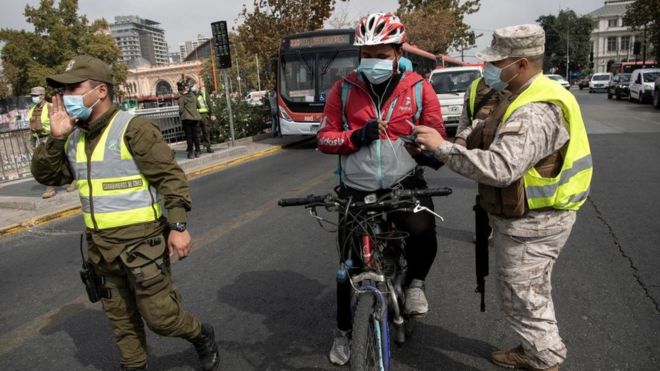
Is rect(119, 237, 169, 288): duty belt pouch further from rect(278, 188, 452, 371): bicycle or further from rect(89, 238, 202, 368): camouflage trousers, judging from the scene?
rect(278, 188, 452, 371): bicycle

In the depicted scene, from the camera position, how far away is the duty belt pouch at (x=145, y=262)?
101 inches

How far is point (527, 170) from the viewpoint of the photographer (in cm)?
228

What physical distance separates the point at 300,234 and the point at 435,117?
3184mm

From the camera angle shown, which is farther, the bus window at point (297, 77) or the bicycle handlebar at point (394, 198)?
the bus window at point (297, 77)

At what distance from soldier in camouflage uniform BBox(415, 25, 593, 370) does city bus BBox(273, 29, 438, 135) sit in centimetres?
1160

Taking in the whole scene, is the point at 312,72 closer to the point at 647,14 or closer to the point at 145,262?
the point at 145,262

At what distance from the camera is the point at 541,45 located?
2340mm

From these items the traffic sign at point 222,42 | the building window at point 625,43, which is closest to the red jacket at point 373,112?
the traffic sign at point 222,42

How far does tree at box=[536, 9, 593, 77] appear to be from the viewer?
8912cm

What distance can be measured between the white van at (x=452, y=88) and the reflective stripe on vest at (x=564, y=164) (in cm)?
1141

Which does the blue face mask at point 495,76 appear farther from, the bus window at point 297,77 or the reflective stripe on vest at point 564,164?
the bus window at point 297,77

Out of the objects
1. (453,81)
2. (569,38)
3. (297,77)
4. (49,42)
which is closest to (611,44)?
(569,38)

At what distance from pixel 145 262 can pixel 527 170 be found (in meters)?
1.88

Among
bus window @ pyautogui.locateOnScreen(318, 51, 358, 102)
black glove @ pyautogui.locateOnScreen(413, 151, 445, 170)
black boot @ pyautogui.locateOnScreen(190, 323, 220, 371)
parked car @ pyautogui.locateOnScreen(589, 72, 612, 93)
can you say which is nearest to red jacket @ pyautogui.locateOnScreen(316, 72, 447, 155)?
black glove @ pyautogui.locateOnScreen(413, 151, 445, 170)
